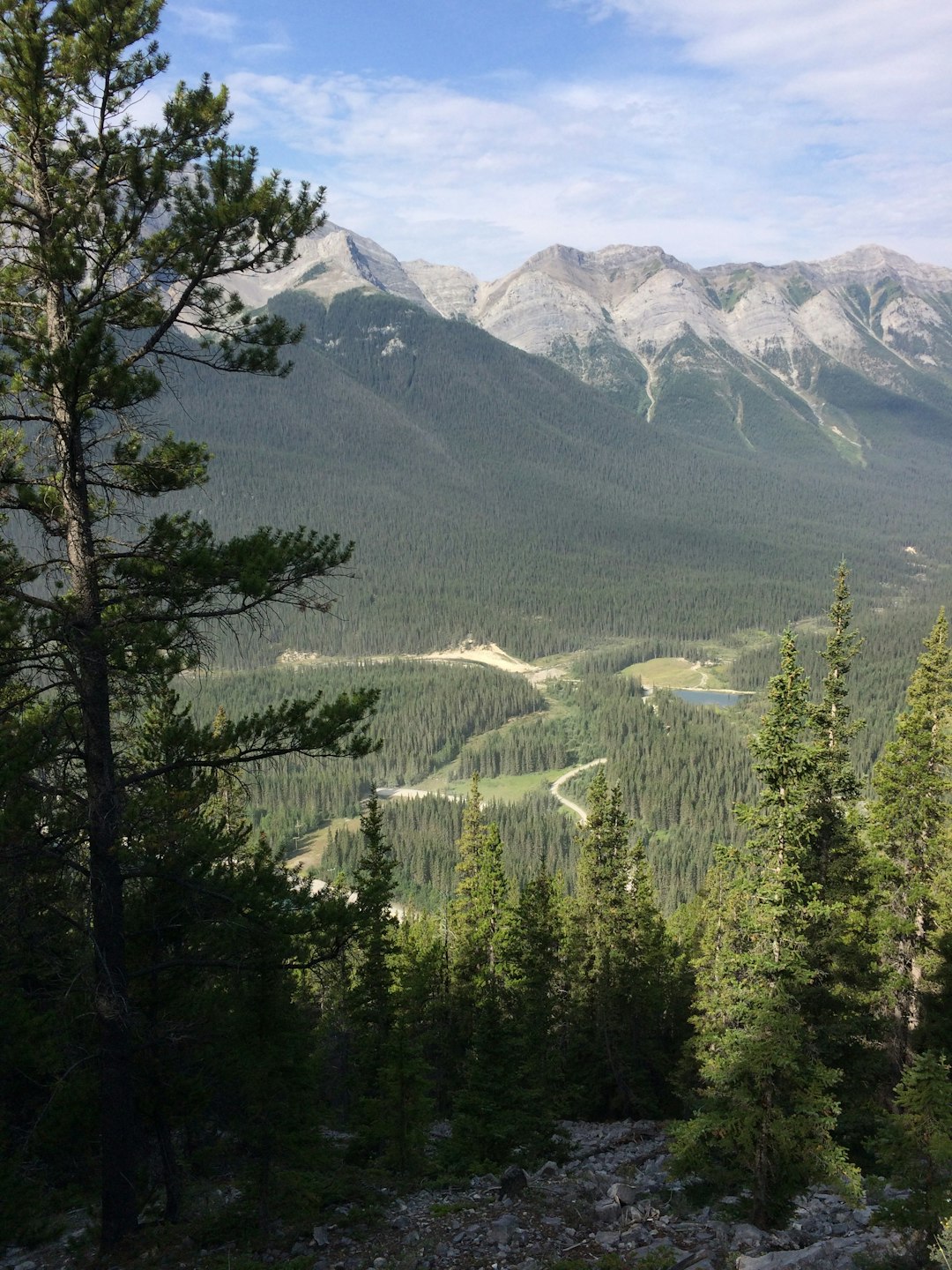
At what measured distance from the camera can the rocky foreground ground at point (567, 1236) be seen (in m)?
11.5

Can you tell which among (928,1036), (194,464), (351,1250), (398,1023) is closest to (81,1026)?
(351,1250)

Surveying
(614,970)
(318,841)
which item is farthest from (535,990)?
(318,841)

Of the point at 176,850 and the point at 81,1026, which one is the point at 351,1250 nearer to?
the point at 81,1026

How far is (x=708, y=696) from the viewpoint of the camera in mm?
150000

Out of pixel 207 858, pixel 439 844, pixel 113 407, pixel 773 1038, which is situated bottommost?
pixel 439 844

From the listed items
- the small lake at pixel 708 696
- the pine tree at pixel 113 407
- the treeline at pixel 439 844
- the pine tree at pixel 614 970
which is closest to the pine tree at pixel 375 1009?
the pine tree at pixel 614 970

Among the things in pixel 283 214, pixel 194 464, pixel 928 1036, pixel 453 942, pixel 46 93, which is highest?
pixel 46 93

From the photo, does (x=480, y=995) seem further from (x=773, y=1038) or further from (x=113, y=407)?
(x=113, y=407)

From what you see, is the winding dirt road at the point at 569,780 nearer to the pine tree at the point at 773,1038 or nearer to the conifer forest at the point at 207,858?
the conifer forest at the point at 207,858

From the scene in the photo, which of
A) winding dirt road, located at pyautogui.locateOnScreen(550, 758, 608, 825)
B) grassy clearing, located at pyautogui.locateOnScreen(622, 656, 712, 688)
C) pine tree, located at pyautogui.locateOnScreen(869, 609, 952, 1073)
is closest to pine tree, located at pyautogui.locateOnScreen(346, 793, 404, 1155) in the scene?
pine tree, located at pyautogui.locateOnScreen(869, 609, 952, 1073)

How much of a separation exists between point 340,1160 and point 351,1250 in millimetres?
8203

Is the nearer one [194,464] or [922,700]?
[194,464]

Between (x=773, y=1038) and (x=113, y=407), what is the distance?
45.6ft

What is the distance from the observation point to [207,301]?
1096cm
